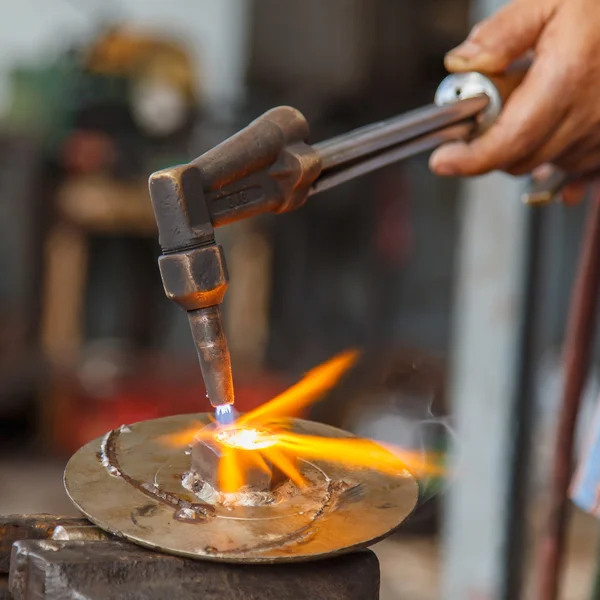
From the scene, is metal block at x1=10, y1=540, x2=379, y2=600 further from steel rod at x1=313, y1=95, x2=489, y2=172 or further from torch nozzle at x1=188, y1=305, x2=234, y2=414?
steel rod at x1=313, y1=95, x2=489, y2=172

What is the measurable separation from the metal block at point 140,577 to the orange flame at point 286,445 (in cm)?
12

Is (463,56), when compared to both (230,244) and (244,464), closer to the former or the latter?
(244,464)

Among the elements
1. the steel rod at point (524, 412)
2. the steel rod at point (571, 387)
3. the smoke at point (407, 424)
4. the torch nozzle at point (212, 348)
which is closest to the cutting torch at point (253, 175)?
the torch nozzle at point (212, 348)

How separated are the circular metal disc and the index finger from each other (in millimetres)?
508

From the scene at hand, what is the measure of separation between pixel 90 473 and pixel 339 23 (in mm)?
5132

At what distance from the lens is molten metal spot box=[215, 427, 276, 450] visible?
3.18 ft

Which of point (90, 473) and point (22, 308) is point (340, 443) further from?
point (22, 308)

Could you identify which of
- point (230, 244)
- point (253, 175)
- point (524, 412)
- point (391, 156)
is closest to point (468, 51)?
point (391, 156)

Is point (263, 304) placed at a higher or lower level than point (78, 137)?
lower

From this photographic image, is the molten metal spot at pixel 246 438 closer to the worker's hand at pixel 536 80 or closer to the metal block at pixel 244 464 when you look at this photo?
the metal block at pixel 244 464

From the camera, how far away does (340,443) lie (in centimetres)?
108

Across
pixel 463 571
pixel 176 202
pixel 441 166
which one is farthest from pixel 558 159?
pixel 463 571

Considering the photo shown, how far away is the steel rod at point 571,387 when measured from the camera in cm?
178

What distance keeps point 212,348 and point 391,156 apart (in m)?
0.44
